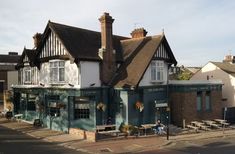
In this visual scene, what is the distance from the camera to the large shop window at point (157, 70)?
28031 millimetres

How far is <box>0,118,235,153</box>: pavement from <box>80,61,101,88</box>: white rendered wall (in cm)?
429

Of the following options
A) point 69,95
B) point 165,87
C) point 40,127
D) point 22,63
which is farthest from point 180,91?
point 22,63

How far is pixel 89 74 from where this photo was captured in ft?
86.8

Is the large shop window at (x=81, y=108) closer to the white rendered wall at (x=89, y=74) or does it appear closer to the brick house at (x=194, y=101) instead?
the white rendered wall at (x=89, y=74)

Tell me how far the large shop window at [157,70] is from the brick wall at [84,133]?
24.4ft

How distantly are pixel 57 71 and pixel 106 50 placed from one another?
4.48 metres

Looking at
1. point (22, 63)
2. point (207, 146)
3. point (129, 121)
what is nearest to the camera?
point (207, 146)

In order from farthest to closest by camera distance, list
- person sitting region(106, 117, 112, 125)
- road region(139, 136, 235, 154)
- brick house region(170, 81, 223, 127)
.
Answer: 1. brick house region(170, 81, 223, 127)
2. person sitting region(106, 117, 112, 125)
3. road region(139, 136, 235, 154)

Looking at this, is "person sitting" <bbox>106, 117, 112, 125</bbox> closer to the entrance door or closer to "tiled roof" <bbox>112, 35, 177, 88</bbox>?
"tiled roof" <bbox>112, 35, 177, 88</bbox>

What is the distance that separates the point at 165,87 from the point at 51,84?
9.88m

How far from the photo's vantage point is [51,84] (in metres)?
28.5

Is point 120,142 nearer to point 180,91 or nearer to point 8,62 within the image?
point 180,91

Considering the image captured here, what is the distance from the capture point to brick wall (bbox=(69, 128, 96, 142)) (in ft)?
76.0

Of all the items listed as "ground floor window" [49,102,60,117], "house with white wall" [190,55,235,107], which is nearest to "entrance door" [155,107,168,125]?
"ground floor window" [49,102,60,117]
